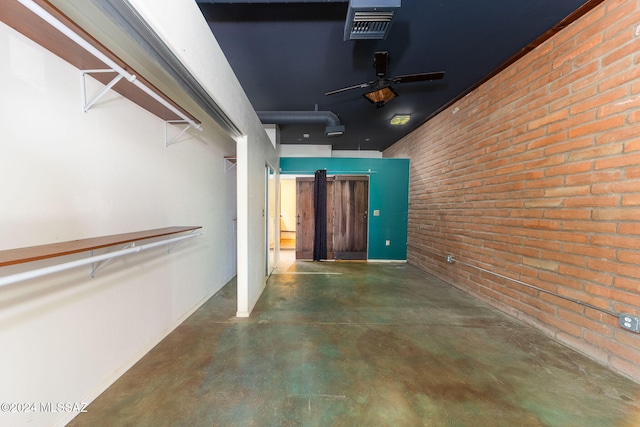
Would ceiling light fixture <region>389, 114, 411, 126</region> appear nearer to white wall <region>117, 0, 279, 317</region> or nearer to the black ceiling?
the black ceiling

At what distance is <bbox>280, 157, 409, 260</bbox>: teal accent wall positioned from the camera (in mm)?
5398

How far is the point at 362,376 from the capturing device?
5.48 ft

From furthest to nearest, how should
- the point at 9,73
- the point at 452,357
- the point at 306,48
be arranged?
the point at 306,48, the point at 452,357, the point at 9,73

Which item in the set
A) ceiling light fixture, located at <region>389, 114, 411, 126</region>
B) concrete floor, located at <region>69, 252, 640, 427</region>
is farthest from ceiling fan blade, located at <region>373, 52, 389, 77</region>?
concrete floor, located at <region>69, 252, 640, 427</region>

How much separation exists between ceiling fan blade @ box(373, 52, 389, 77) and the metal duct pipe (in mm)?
1348

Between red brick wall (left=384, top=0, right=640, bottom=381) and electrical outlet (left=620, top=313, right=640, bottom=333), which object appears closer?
electrical outlet (left=620, top=313, right=640, bottom=333)

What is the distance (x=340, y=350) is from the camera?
1968mm

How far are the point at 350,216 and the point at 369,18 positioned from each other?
424cm

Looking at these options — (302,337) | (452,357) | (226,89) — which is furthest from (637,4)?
(302,337)

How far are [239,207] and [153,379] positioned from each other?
5.34 feet

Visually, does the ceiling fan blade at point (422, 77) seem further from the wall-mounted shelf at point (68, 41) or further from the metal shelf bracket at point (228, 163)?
the metal shelf bracket at point (228, 163)

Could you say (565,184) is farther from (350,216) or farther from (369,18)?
(350,216)

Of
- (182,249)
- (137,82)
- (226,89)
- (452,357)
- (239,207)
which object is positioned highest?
(226,89)

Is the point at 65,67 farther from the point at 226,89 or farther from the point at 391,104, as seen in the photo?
the point at 391,104
